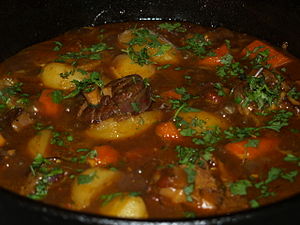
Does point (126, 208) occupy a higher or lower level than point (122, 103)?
lower

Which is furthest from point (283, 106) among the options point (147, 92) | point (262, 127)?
point (147, 92)

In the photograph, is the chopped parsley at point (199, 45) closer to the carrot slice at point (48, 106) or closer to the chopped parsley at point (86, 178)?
the carrot slice at point (48, 106)

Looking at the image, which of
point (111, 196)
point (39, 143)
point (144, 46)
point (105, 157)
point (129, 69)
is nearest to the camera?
point (111, 196)

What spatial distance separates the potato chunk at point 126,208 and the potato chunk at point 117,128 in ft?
2.37

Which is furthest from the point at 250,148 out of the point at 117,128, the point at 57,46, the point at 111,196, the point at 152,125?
the point at 57,46

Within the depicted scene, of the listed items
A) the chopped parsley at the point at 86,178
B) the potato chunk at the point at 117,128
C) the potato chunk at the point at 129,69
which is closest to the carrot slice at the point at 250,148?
the potato chunk at the point at 117,128

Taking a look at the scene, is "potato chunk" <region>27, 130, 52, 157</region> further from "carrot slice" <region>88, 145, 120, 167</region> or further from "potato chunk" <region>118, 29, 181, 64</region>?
"potato chunk" <region>118, 29, 181, 64</region>

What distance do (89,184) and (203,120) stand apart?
3.55 ft

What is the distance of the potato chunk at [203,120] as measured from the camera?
3.97m

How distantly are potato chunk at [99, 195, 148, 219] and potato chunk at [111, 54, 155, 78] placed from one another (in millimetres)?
1643

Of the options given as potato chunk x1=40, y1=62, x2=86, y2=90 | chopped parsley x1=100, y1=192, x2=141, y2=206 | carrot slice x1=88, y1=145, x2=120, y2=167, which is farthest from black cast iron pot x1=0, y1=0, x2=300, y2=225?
chopped parsley x1=100, y1=192, x2=141, y2=206

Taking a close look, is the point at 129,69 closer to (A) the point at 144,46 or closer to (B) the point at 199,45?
(A) the point at 144,46

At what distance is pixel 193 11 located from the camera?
573 centimetres

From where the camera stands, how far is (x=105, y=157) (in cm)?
369
